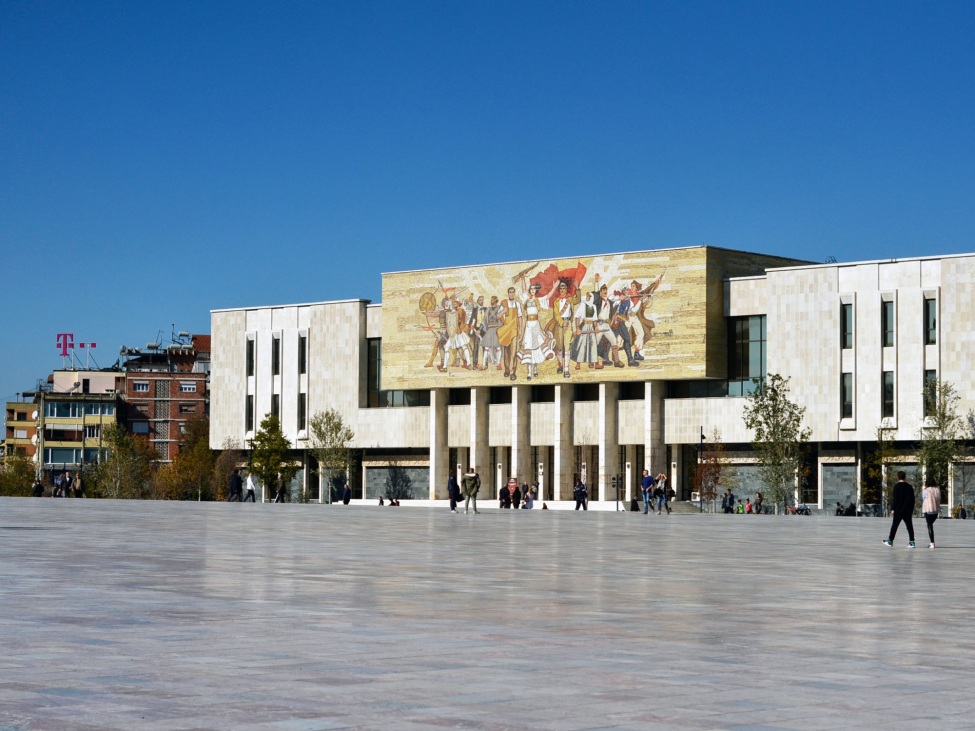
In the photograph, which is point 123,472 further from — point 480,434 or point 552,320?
point 552,320

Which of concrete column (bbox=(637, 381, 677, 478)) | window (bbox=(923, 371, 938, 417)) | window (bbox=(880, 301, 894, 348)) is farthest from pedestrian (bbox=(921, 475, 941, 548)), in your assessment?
concrete column (bbox=(637, 381, 677, 478))

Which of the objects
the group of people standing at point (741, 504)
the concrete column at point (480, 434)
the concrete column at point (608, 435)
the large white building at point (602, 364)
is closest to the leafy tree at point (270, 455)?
the large white building at point (602, 364)

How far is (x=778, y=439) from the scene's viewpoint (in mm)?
80000

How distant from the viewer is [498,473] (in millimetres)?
96000

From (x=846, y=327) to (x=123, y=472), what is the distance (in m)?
59.7

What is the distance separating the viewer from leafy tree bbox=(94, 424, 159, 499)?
388ft

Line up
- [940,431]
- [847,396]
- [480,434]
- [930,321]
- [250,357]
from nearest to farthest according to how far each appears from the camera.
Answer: [940,431]
[930,321]
[847,396]
[480,434]
[250,357]

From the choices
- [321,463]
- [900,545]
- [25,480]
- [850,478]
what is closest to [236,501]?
[321,463]

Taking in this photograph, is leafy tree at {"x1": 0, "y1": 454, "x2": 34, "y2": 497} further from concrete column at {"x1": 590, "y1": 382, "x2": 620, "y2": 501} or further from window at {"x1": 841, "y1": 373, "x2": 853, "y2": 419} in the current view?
window at {"x1": 841, "y1": 373, "x2": 853, "y2": 419}

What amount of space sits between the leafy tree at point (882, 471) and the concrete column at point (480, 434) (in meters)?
24.0

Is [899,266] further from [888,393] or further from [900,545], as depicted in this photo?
[900,545]

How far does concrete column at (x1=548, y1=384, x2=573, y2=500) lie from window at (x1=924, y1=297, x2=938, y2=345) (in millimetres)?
21565

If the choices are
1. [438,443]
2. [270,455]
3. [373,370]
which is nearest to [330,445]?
[270,455]

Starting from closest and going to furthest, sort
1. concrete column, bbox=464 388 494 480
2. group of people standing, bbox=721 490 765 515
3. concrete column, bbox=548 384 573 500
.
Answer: group of people standing, bbox=721 490 765 515 < concrete column, bbox=548 384 573 500 < concrete column, bbox=464 388 494 480
